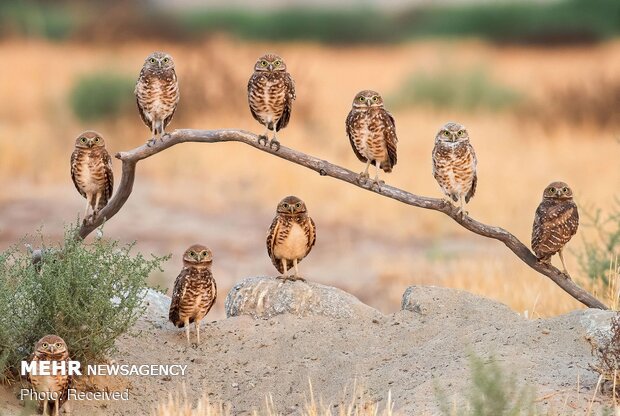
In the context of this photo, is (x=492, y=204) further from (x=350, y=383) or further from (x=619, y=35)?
(x=619, y=35)

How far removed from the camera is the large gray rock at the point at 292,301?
8567mm

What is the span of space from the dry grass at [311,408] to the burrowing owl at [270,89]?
1.98 m

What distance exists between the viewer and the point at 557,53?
4181 centimetres

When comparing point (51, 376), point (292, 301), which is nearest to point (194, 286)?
point (292, 301)

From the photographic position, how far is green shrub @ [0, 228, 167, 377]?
24.1 feet

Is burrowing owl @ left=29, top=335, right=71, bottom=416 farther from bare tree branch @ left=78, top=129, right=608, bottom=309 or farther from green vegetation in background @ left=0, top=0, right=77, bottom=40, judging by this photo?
green vegetation in background @ left=0, top=0, right=77, bottom=40

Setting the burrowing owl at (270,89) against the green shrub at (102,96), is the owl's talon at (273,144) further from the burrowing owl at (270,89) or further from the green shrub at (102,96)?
the green shrub at (102,96)

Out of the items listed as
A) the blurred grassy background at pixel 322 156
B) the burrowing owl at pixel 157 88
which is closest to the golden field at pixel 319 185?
the blurred grassy background at pixel 322 156

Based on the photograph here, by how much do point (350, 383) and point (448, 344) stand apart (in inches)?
29.3

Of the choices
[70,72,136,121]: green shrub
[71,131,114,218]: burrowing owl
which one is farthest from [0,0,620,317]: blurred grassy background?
[71,131,114,218]: burrowing owl

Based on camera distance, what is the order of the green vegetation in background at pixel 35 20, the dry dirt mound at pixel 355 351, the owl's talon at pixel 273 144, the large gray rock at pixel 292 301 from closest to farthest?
the dry dirt mound at pixel 355 351, the owl's talon at pixel 273 144, the large gray rock at pixel 292 301, the green vegetation in background at pixel 35 20

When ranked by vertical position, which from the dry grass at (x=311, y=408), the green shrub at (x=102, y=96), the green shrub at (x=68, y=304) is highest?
the green shrub at (x=102, y=96)

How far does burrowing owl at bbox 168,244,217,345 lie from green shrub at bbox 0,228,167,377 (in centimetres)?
38

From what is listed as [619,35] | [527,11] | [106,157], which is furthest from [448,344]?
[527,11]
